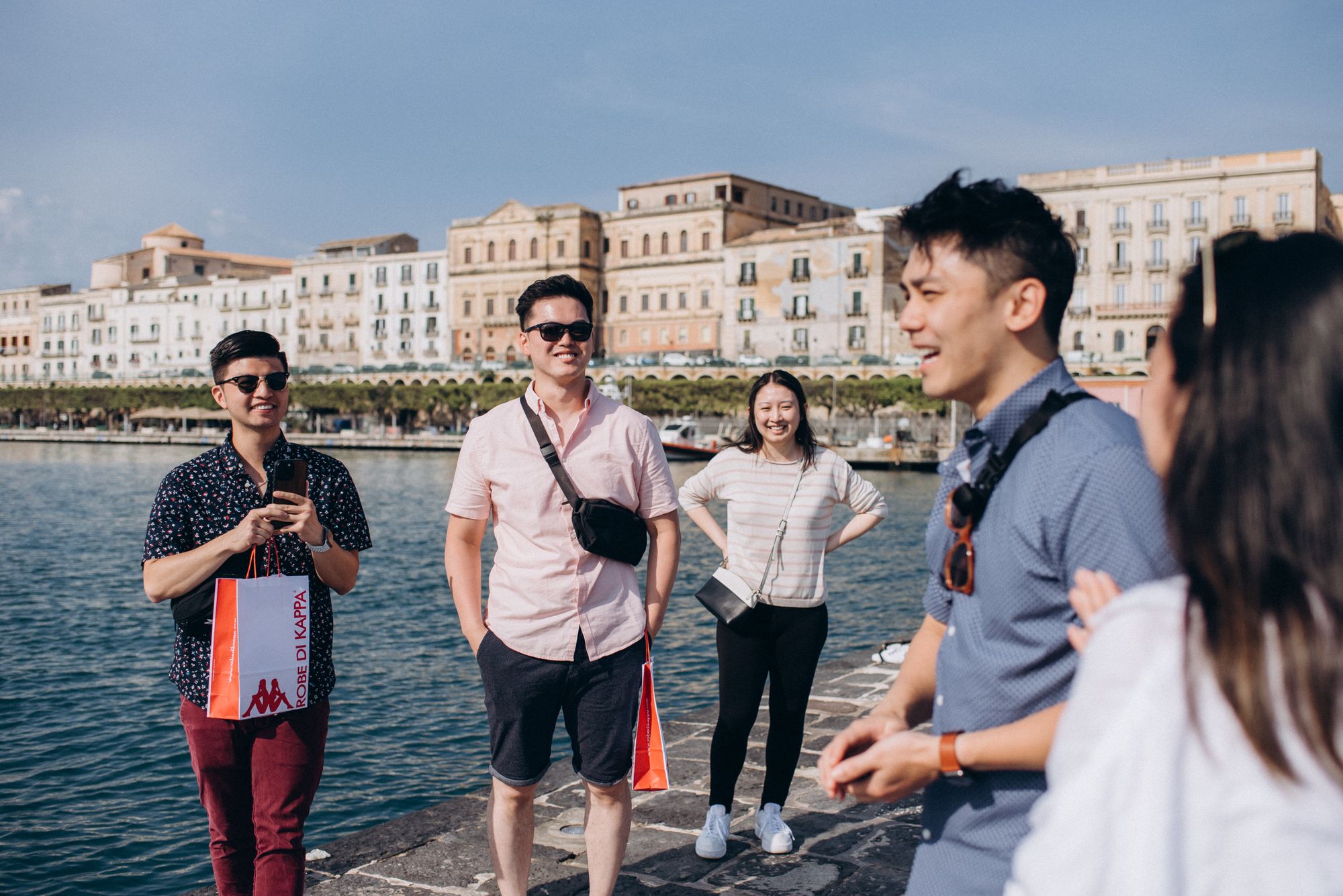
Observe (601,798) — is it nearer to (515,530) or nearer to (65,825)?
(515,530)

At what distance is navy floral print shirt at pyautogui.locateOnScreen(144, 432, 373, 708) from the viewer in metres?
3.00

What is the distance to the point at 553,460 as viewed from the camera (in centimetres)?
320

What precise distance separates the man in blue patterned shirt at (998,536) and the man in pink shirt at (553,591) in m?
1.38

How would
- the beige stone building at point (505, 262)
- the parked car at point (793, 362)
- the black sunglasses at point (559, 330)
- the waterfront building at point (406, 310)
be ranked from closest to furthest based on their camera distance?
1. the black sunglasses at point (559, 330)
2. the parked car at point (793, 362)
3. the beige stone building at point (505, 262)
4. the waterfront building at point (406, 310)

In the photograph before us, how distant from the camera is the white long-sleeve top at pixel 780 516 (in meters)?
4.11

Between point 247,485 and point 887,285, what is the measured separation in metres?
56.8

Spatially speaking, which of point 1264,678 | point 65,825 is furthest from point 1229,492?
point 65,825

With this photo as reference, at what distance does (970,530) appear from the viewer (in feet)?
5.80

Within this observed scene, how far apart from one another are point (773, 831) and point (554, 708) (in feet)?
3.87

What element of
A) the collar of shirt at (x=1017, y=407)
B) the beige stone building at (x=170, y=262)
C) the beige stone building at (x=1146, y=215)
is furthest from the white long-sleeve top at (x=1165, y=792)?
the beige stone building at (x=170, y=262)

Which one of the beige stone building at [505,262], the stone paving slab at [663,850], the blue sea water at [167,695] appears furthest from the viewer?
the beige stone building at [505,262]

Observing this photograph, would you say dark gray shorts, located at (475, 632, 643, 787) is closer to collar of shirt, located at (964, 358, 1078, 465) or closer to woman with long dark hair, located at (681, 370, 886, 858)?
woman with long dark hair, located at (681, 370, 886, 858)

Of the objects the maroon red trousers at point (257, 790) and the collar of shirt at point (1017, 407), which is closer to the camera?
the collar of shirt at point (1017, 407)

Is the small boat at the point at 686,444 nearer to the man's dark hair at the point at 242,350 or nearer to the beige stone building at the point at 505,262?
the beige stone building at the point at 505,262
